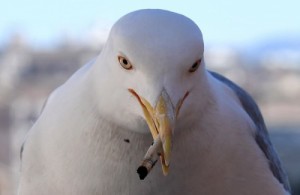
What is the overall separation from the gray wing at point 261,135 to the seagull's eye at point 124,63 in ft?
2.39

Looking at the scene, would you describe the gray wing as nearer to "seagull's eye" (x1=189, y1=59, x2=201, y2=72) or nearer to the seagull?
the seagull

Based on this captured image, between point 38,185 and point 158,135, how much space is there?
66 centimetres

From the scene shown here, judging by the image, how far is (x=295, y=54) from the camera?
118ft

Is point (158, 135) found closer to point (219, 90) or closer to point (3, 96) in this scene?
point (219, 90)

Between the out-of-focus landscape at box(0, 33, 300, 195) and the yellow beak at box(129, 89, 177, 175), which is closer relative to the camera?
the yellow beak at box(129, 89, 177, 175)

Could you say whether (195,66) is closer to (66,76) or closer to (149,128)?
(149,128)

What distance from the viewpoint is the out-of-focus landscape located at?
22219 mm

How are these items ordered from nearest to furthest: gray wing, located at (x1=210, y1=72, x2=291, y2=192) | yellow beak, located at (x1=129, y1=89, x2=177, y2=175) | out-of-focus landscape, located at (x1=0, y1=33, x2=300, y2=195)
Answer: yellow beak, located at (x1=129, y1=89, x2=177, y2=175)
gray wing, located at (x1=210, y1=72, x2=291, y2=192)
out-of-focus landscape, located at (x1=0, y1=33, x2=300, y2=195)

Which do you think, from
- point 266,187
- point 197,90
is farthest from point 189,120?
point 266,187

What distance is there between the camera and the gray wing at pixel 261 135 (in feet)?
10.3

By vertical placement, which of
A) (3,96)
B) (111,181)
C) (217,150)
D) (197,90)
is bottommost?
(3,96)

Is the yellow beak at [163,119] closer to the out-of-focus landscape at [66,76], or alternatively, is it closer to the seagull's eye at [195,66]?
the seagull's eye at [195,66]

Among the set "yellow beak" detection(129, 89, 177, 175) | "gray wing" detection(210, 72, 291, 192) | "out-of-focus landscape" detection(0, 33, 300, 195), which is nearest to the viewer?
"yellow beak" detection(129, 89, 177, 175)

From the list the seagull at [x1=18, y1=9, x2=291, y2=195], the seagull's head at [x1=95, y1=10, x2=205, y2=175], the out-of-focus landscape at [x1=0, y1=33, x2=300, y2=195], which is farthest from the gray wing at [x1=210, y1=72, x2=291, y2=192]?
the out-of-focus landscape at [x1=0, y1=33, x2=300, y2=195]
